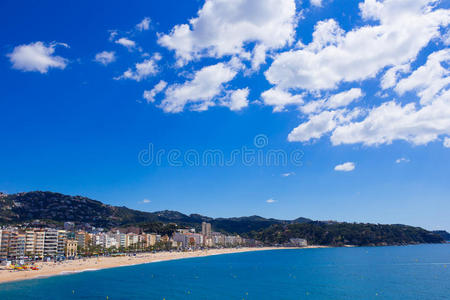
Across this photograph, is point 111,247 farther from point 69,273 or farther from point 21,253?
point 69,273

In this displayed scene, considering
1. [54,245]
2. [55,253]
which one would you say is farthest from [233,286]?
[55,253]

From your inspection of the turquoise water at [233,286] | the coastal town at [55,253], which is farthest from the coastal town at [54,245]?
the turquoise water at [233,286]

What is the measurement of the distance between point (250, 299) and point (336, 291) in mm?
15730

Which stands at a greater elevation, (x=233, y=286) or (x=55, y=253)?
(x=55, y=253)

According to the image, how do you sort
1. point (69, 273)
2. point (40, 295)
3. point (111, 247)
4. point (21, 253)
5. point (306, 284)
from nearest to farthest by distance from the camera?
point (40, 295) → point (306, 284) → point (69, 273) → point (21, 253) → point (111, 247)

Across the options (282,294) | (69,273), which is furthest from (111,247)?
(282,294)

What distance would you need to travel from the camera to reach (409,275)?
82.7 meters

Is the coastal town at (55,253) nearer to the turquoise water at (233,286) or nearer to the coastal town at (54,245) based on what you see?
the coastal town at (54,245)

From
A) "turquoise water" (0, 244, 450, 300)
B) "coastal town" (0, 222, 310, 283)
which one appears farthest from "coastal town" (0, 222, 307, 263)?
"turquoise water" (0, 244, 450, 300)

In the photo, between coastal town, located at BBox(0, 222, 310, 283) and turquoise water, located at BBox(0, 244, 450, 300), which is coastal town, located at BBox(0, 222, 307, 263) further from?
turquoise water, located at BBox(0, 244, 450, 300)

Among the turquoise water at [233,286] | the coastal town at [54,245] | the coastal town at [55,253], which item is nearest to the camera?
the turquoise water at [233,286]

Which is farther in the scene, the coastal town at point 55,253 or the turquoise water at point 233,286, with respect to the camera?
the coastal town at point 55,253

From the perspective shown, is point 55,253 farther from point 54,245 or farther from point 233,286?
point 233,286

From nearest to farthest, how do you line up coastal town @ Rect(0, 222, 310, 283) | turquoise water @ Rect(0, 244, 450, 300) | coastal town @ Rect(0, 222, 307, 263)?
1. turquoise water @ Rect(0, 244, 450, 300)
2. coastal town @ Rect(0, 222, 310, 283)
3. coastal town @ Rect(0, 222, 307, 263)
